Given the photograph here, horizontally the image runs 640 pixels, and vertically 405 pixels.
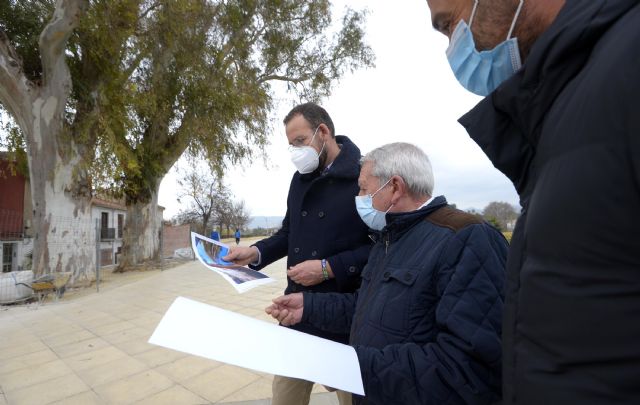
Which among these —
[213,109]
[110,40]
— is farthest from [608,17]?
[213,109]

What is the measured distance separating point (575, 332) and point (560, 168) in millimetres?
238

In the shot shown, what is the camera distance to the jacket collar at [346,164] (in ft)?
6.70

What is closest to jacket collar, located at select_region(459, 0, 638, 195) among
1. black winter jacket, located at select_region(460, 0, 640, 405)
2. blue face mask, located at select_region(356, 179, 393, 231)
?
black winter jacket, located at select_region(460, 0, 640, 405)

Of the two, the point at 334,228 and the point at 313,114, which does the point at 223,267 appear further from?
the point at 313,114

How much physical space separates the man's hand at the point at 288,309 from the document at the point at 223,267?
0.17 m

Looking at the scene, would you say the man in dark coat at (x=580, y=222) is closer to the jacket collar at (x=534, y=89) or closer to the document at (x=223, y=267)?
the jacket collar at (x=534, y=89)

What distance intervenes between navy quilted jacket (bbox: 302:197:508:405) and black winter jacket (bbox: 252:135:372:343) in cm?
48

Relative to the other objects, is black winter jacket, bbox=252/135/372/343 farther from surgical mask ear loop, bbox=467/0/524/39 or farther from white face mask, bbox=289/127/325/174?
surgical mask ear loop, bbox=467/0/524/39

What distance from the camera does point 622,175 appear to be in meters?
0.48

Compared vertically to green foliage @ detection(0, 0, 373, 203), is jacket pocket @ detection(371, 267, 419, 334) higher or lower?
lower

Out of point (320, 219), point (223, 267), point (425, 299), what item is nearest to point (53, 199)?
point (223, 267)

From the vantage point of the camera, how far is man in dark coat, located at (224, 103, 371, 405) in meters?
1.90

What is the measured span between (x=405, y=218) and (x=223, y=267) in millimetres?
1112

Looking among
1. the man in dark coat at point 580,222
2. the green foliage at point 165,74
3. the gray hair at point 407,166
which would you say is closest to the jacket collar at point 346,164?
the gray hair at point 407,166
